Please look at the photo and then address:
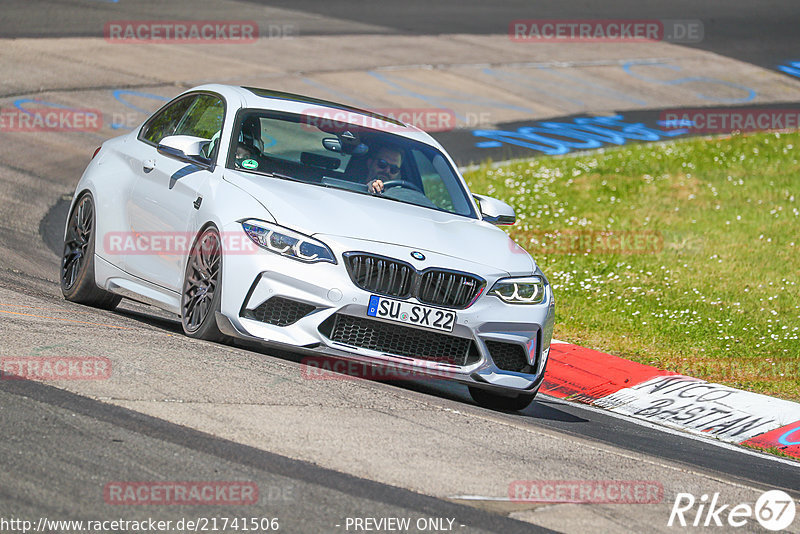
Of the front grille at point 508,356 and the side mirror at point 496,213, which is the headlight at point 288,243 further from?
the side mirror at point 496,213

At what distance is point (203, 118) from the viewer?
8.64 metres

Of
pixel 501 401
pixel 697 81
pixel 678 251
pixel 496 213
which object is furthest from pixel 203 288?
pixel 697 81

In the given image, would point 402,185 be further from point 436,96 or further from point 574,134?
point 436,96

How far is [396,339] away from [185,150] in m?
2.01

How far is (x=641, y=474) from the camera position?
6270 millimetres

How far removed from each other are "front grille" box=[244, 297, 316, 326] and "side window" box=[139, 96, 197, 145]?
2.42 m

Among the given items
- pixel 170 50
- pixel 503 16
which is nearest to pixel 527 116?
pixel 170 50

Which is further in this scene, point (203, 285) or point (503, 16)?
point (503, 16)

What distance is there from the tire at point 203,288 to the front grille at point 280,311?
278 mm

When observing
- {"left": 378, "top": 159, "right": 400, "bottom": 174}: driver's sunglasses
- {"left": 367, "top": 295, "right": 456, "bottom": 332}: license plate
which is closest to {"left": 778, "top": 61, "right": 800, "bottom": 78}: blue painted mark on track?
{"left": 378, "top": 159, "right": 400, "bottom": 174}: driver's sunglasses

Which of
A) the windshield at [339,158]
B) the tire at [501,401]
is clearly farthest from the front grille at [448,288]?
the windshield at [339,158]

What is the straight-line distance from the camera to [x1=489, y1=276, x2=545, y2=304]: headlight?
733 centimetres

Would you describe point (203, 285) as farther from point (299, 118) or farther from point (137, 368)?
point (299, 118)

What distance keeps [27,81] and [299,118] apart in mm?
12130
